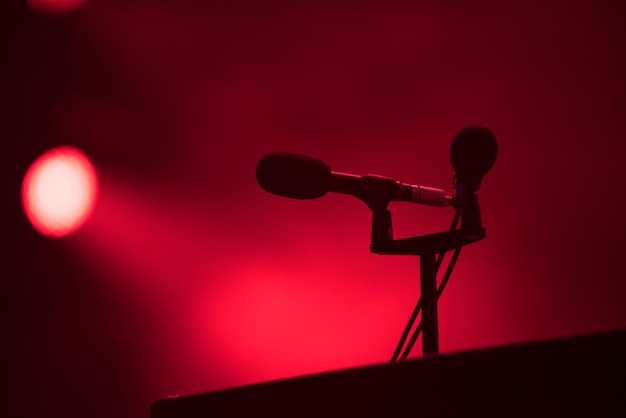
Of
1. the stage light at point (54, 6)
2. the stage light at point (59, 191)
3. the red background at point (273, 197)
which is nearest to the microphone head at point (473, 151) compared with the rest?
the red background at point (273, 197)

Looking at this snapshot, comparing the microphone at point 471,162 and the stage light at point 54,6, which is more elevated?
the stage light at point 54,6

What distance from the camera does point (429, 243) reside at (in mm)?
895

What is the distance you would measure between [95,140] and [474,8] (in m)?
1.45

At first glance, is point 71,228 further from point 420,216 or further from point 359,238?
point 420,216

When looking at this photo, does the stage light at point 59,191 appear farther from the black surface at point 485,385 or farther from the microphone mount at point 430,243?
the black surface at point 485,385

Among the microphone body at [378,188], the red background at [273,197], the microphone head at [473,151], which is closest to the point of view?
the microphone head at [473,151]

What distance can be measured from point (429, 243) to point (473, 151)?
6.1 inches

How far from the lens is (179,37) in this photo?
7.63 feet

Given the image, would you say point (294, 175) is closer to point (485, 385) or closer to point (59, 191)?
point (485, 385)

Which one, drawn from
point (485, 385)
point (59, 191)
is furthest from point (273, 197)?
point (485, 385)

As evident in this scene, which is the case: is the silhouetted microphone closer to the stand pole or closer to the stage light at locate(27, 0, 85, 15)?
the stand pole

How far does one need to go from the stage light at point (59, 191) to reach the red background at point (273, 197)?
38mm

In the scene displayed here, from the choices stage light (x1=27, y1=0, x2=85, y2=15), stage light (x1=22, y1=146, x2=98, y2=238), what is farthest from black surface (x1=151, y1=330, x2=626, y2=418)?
stage light (x1=27, y1=0, x2=85, y2=15)

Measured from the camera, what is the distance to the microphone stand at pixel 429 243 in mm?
846
